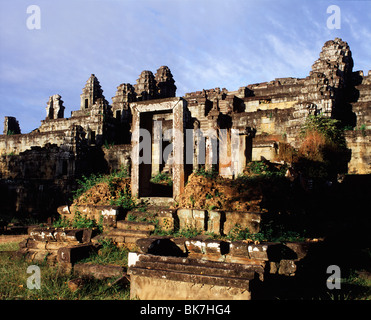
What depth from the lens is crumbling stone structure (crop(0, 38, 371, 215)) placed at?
31.2ft

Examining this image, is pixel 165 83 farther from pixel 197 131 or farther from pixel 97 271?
pixel 97 271

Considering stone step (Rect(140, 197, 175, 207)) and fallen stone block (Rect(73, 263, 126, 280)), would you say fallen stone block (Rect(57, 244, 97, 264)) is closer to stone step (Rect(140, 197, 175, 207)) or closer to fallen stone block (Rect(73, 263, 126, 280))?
fallen stone block (Rect(73, 263, 126, 280))

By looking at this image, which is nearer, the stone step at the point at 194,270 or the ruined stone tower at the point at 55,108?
the stone step at the point at 194,270

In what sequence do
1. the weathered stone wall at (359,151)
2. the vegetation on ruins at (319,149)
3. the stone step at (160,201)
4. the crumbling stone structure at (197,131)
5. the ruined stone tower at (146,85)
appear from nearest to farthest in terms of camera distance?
the stone step at (160,201), the crumbling stone structure at (197,131), the vegetation on ruins at (319,149), the weathered stone wall at (359,151), the ruined stone tower at (146,85)

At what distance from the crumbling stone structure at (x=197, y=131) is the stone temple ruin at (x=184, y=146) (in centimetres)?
5

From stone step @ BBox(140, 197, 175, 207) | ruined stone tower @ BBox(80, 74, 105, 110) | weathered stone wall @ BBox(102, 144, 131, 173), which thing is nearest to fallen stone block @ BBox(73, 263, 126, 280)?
stone step @ BBox(140, 197, 175, 207)

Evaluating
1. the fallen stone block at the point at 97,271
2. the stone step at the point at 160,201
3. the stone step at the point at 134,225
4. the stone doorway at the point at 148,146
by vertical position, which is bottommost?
the fallen stone block at the point at 97,271

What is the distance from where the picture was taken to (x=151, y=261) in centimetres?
559

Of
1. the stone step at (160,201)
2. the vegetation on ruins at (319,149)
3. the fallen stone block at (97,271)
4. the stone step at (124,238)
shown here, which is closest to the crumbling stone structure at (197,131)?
the stone step at (160,201)

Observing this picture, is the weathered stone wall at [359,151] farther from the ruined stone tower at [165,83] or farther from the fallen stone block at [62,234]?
the ruined stone tower at [165,83]

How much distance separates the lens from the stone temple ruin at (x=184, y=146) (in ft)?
18.1

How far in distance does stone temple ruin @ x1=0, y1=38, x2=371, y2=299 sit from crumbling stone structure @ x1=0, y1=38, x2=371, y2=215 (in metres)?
0.05
